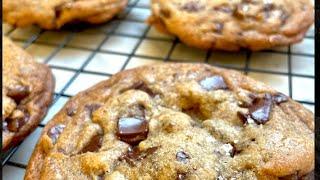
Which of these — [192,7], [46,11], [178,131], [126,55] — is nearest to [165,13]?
[192,7]

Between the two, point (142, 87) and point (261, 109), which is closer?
point (261, 109)

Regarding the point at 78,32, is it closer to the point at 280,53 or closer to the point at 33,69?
the point at 33,69

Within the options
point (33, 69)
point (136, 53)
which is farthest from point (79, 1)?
point (33, 69)

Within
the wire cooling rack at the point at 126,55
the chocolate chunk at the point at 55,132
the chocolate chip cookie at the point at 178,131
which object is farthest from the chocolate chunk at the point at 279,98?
Result: the chocolate chunk at the point at 55,132

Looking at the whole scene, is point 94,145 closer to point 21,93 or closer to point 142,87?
point 142,87

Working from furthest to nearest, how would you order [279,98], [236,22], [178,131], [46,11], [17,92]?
[46,11]
[236,22]
[17,92]
[279,98]
[178,131]

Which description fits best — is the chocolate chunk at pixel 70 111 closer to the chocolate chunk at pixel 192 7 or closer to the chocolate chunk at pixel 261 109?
the chocolate chunk at pixel 261 109

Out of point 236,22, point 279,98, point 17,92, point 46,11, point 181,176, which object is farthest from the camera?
point 46,11
